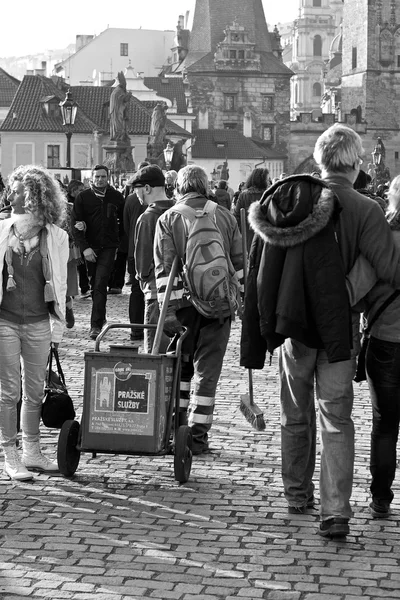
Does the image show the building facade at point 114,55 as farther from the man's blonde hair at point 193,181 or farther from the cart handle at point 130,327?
the cart handle at point 130,327

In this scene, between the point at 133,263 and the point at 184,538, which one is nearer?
the point at 184,538

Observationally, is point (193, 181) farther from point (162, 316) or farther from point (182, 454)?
point (182, 454)

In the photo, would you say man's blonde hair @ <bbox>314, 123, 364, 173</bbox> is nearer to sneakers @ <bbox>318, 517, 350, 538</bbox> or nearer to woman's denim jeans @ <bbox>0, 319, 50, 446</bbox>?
sneakers @ <bbox>318, 517, 350, 538</bbox>

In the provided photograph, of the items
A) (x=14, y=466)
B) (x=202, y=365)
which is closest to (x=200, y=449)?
(x=202, y=365)

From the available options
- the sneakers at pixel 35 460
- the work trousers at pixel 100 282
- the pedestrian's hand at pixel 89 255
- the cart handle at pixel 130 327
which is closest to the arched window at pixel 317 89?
the work trousers at pixel 100 282

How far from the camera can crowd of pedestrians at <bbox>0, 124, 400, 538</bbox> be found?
649 centimetres

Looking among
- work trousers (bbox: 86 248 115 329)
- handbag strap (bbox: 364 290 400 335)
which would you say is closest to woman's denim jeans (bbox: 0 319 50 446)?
handbag strap (bbox: 364 290 400 335)

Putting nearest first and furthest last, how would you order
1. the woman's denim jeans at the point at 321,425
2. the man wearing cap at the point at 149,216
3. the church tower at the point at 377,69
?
the woman's denim jeans at the point at 321,425
the man wearing cap at the point at 149,216
the church tower at the point at 377,69

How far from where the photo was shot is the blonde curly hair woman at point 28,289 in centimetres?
758

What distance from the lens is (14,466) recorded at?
7664 mm

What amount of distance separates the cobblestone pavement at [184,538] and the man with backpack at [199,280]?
19.4 inches

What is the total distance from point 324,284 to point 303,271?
0.49 ft

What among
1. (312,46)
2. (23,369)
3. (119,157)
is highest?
(312,46)

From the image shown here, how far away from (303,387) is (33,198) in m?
2.01
